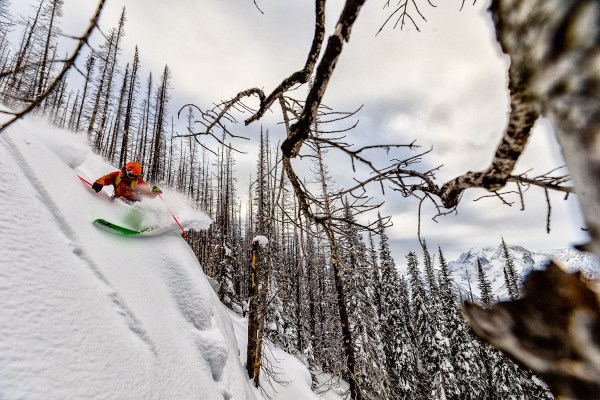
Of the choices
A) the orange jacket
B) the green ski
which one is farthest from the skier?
the green ski

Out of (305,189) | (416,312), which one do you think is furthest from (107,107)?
(416,312)

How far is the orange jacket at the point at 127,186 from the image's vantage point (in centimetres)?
651

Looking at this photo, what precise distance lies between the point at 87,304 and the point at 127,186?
4.80 metres

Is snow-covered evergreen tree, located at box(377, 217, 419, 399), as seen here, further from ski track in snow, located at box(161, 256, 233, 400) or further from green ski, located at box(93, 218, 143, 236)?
green ski, located at box(93, 218, 143, 236)

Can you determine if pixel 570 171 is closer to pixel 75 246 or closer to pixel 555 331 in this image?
pixel 555 331

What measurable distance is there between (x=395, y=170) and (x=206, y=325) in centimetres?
387

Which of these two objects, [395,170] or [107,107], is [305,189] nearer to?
[395,170]

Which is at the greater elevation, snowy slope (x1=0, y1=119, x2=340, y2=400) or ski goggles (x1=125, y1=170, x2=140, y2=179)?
ski goggles (x1=125, y1=170, x2=140, y2=179)

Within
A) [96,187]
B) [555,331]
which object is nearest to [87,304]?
[555,331]

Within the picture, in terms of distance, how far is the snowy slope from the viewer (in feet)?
7.00

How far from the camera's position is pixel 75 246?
326cm

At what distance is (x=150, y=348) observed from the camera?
311 cm

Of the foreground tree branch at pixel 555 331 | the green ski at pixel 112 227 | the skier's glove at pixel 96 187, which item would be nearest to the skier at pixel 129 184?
the skier's glove at pixel 96 187

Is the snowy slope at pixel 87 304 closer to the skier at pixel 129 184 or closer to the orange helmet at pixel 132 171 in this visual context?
the skier at pixel 129 184
